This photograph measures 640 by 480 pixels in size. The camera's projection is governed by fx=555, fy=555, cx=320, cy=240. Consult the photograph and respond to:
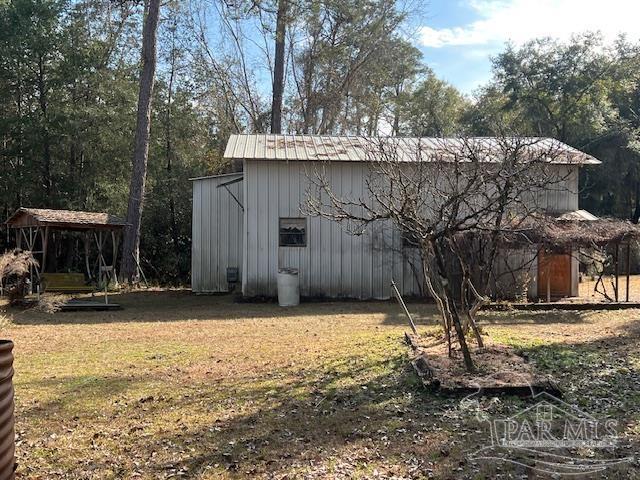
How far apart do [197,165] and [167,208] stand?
273 cm

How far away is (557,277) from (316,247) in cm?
659

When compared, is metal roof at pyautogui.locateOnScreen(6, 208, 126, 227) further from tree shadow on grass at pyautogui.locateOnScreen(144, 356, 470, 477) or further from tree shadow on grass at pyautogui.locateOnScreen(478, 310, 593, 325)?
tree shadow on grass at pyautogui.locateOnScreen(144, 356, 470, 477)

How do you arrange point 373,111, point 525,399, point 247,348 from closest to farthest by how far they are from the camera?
point 525,399, point 247,348, point 373,111

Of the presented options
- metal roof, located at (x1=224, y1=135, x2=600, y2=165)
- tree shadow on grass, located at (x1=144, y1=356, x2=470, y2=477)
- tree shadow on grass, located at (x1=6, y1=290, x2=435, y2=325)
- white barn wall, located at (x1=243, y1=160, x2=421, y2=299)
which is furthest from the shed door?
tree shadow on grass, located at (x1=144, y1=356, x2=470, y2=477)

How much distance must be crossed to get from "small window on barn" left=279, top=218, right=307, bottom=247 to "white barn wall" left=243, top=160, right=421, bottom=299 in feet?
0.36

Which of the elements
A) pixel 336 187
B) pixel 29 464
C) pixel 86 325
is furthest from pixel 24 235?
pixel 29 464

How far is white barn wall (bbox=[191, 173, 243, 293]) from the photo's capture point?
16828mm

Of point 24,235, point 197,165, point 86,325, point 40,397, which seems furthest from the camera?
point 197,165

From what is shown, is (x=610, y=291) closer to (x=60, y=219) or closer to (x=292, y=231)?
(x=292, y=231)

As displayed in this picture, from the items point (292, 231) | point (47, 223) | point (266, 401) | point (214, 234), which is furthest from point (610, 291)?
point (47, 223)

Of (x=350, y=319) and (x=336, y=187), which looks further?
(x=336, y=187)

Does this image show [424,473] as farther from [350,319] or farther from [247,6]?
[247,6]

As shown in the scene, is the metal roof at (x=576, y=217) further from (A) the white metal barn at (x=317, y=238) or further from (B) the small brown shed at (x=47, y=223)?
(B) the small brown shed at (x=47, y=223)

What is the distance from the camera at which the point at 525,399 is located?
5.12 meters
